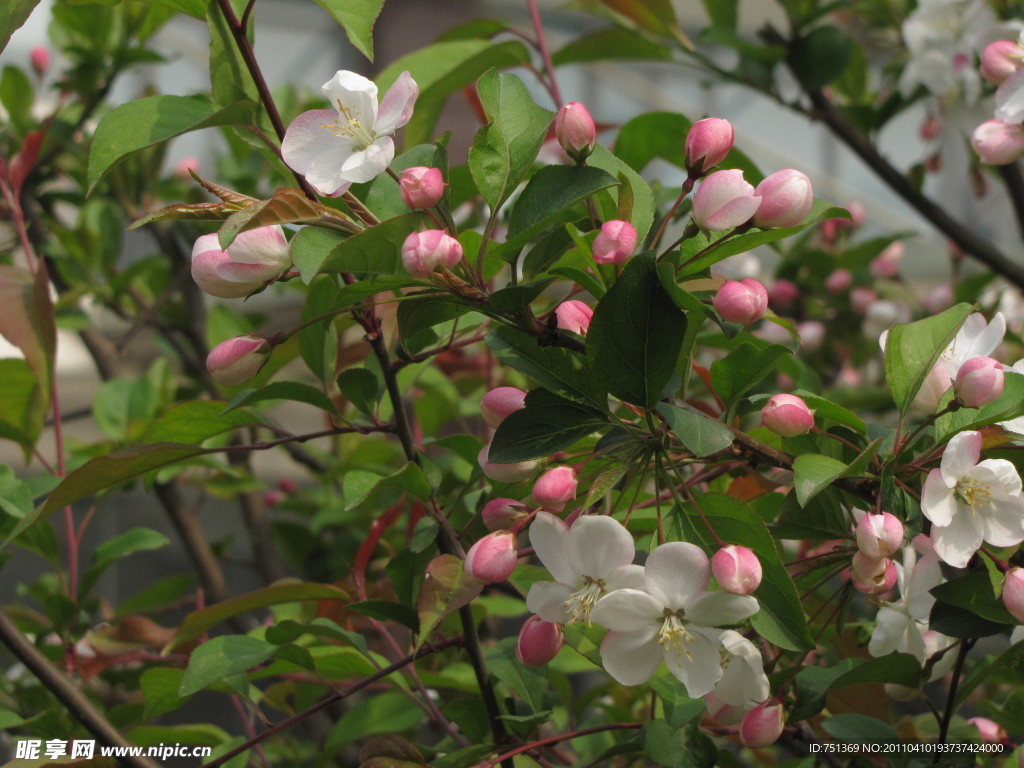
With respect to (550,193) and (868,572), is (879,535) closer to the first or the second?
(868,572)

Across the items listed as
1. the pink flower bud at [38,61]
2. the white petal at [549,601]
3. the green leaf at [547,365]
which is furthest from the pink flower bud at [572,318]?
the pink flower bud at [38,61]

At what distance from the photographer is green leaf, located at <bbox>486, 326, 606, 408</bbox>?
0.48 metres

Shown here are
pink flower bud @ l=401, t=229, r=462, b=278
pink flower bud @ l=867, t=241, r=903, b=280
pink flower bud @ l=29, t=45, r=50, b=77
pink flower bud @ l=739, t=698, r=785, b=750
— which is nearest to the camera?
pink flower bud @ l=401, t=229, r=462, b=278

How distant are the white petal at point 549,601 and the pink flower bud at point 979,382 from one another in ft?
0.74

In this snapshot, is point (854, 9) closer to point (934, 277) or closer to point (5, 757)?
point (5, 757)

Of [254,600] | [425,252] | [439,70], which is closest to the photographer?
[425,252]

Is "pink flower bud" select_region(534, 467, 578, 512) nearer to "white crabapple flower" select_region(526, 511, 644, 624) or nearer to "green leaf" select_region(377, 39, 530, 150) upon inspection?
"white crabapple flower" select_region(526, 511, 644, 624)

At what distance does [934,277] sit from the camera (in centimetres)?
401

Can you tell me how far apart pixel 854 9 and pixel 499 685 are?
→ 37.6 inches

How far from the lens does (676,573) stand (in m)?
0.46

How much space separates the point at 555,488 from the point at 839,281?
1.21 meters

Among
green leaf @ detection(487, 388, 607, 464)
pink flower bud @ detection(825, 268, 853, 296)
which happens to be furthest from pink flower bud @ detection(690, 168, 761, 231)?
pink flower bud @ detection(825, 268, 853, 296)

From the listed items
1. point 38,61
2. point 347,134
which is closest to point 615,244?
point 347,134

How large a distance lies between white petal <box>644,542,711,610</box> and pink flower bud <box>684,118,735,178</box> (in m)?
0.19
